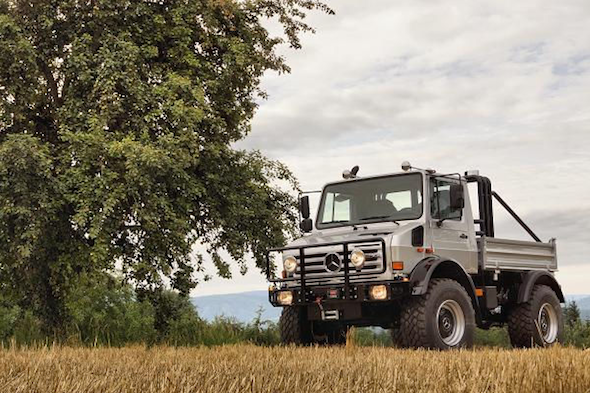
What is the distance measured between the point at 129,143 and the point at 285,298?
5.13 metres

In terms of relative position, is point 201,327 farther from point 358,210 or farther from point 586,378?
point 586,378

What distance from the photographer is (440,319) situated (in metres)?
12.5

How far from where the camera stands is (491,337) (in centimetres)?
1977

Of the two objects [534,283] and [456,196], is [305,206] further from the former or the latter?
[534,283]

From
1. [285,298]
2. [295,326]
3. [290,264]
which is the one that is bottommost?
[295,326]

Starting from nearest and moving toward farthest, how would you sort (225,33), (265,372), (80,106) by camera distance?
(265,372), (80,106), (225,33)

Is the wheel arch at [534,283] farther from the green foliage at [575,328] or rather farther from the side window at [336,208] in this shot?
the side window at [336,208]

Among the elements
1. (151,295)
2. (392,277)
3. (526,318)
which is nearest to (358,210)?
(392,277)

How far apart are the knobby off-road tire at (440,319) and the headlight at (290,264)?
192 cm

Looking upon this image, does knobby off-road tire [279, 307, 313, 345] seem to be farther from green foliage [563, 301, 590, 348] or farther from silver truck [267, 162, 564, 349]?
green foliage [563, 301, 590, 348]

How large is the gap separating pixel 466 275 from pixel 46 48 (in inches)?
457

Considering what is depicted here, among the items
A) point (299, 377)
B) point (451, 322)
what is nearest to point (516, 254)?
point (451, 322)

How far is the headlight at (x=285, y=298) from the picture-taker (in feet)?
42.7

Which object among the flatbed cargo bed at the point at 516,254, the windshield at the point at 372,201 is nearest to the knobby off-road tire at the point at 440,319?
the windshield at the point at 372,201
